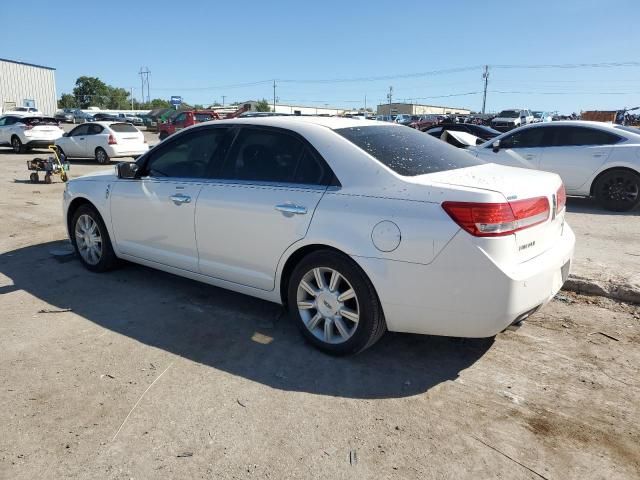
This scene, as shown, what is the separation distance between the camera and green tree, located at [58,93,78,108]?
107 meters

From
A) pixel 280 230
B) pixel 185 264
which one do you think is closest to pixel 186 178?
pixel 185 264

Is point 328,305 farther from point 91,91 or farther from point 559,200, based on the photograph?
point 91,91

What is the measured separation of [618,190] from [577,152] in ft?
2.99

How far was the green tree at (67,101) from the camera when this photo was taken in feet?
350

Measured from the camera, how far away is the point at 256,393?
308 cm

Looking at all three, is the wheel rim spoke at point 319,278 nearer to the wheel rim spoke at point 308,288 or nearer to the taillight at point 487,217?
the wheel rim spoke at point 308,288

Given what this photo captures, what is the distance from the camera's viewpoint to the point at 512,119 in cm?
3597

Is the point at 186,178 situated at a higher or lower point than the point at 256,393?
higher

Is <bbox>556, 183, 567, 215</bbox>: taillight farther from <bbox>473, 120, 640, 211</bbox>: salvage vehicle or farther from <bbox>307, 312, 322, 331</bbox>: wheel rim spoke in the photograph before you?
<bbox>473, 120, 640, 211</bbox>: salvage vehicle

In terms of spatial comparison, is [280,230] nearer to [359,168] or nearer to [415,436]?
[359,168]

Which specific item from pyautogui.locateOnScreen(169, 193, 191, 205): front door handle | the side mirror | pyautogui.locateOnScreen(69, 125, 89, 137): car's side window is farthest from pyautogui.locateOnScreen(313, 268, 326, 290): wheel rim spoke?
pyautogui.locateOnScreen(69, 125, 89, 137): car's side window

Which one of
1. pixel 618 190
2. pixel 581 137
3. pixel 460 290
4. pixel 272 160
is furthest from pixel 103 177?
pixel 618 190

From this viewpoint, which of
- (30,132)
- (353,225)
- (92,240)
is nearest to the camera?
(353,225)

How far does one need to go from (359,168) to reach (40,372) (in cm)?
249
